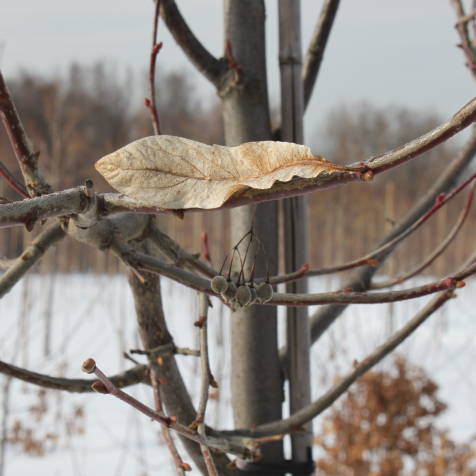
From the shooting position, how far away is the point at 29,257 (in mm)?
478

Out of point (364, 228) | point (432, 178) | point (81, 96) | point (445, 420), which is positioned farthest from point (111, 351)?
point (81, 96)

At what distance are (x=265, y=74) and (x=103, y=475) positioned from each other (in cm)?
312

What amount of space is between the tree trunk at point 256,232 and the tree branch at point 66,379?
116 mm

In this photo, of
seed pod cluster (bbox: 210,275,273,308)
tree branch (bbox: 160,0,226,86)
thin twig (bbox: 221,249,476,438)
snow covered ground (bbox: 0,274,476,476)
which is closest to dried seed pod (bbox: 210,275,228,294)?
seed pod cluster (bbox: 210,275,273,308)

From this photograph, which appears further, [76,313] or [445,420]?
[76,313]

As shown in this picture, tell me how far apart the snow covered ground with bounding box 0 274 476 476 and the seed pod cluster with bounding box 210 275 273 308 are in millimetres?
1927

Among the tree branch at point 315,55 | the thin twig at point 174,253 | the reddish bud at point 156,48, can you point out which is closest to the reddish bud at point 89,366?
the thin twig at point 174,253

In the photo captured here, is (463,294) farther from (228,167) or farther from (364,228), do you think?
(228,167)

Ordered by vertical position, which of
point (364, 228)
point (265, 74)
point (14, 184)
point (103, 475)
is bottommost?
point (103, 475)

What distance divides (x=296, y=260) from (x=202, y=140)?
426 centimetres

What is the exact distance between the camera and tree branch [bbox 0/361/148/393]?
19.5 inches

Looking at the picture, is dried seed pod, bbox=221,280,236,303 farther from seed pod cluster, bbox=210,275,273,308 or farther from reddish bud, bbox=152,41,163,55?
reddish bud, bbox=152,41,163,55

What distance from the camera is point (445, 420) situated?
4.36m

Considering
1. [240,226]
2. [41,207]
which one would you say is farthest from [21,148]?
[240,226]
